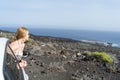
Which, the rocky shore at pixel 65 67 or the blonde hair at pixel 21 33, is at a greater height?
the blonde hair at pixel 21 33

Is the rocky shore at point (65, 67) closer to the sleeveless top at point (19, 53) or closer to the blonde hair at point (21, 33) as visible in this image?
the blonde hair at point (21, 33)

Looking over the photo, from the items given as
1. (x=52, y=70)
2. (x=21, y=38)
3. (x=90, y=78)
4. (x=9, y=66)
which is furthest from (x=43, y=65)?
(x=9, y=66)

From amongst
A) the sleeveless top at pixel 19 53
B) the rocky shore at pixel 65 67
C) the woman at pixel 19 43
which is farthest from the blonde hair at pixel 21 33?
the rocky shore at pixel 65 67

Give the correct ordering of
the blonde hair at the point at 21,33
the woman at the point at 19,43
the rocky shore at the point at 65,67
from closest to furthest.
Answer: the woman at the point at 19,43, the blonde hair at the point at 21,33, the rocky shore at the point at 65,67

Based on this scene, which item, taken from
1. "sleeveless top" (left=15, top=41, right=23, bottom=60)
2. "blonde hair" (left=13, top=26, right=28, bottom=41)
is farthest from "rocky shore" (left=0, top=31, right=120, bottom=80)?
"sleeveless top" (left=15, top=41, right=23, bottom=60)

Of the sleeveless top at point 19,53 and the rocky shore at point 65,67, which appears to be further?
the rocky shore at point 65,67

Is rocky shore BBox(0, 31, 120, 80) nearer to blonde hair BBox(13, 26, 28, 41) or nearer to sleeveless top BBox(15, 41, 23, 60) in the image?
blonde hair BBox(13, 26, 28, 41)

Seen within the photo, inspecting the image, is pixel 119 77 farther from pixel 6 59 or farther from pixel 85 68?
pixel 6 59

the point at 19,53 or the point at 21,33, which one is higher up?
the point at 21,33

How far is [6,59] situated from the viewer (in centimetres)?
691

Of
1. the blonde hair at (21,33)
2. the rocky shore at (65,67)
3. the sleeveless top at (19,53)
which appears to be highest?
the blonde hair at (21,33)

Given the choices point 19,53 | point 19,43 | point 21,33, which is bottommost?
point 19,53

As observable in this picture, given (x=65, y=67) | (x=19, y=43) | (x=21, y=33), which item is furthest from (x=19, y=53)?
(x=65, y=67)

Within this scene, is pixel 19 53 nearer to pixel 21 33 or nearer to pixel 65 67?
pixel 21 33
